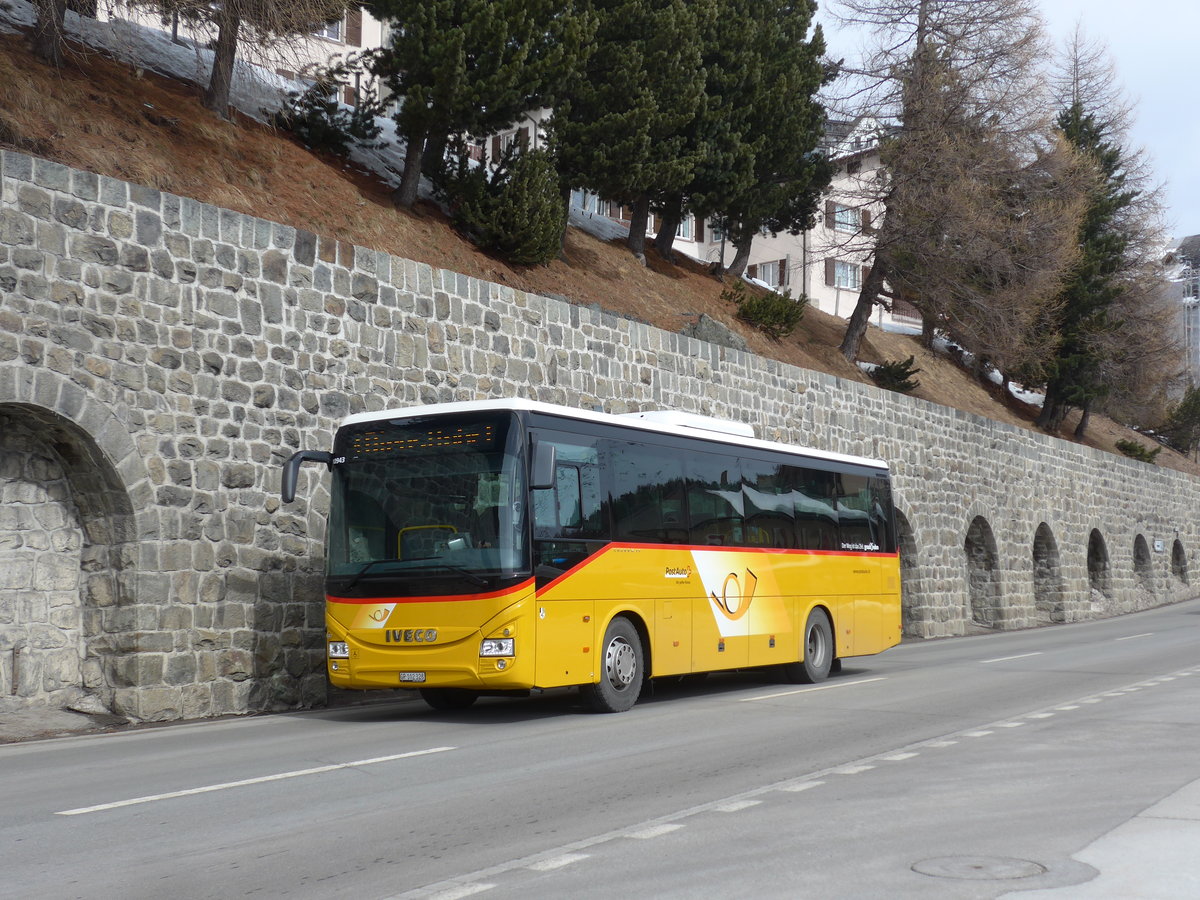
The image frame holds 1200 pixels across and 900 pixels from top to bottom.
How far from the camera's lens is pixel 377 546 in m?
12.0

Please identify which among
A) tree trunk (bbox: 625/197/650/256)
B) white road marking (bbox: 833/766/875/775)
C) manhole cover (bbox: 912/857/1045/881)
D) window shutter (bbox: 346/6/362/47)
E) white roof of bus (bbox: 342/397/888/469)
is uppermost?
window shutter (bbox: 346/6/362/47)

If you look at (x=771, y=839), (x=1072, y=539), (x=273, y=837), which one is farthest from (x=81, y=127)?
(x=1072, y=539)

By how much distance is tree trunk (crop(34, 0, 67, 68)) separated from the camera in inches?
678

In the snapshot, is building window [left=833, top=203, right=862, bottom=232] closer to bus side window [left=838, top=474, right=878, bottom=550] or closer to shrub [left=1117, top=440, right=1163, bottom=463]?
shrub [left=1117, top=440, right=1163, bottom=463]

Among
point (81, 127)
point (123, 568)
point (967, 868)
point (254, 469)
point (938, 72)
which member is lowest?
point (967, 868)

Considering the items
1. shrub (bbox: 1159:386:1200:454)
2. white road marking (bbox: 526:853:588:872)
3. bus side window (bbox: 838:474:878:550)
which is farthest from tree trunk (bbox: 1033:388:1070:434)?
white road marking (bbox: 526:853:588:872)

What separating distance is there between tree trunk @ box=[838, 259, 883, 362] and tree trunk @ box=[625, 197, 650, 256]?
312 inches

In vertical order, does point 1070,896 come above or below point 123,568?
below

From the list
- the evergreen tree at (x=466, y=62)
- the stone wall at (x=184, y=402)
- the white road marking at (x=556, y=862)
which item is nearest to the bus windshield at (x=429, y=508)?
the stone wall at (x=184, y=402)

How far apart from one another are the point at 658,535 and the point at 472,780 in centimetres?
540

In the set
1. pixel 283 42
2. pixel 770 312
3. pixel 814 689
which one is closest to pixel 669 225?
pixel 770 312

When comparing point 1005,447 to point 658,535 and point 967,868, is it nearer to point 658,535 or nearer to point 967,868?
point 658,535

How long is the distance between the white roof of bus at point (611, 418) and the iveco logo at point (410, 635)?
6.55 ft

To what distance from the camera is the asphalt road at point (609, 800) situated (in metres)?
5.59
